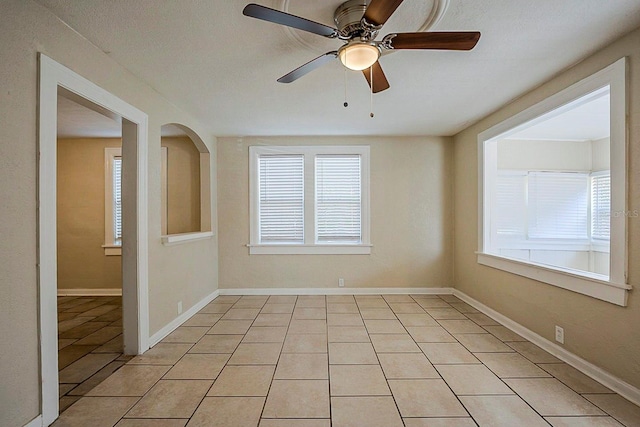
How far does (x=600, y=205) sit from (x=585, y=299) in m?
3.53

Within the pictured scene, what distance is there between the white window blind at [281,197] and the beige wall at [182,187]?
3.25ft

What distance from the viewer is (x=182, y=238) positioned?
12.0 ft

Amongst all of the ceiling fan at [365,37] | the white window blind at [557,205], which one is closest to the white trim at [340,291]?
the white window blind at [557,205]

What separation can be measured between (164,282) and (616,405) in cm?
381

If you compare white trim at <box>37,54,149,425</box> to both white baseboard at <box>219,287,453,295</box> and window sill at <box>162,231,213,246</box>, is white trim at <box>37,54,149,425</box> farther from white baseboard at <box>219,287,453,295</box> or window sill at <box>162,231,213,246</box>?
white baseboard at <box>219,287,453,295</box>

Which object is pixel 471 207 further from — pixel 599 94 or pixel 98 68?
pixel 98 68

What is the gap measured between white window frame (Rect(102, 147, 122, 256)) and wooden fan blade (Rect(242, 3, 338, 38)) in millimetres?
4569

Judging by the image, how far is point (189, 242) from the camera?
154 inches

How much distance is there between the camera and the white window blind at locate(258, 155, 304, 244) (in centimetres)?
495

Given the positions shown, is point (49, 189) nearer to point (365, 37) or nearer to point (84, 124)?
point (365, 37)

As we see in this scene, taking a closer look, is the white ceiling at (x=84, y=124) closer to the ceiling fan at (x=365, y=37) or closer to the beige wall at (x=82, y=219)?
the beige wall at (x=82, y=219)

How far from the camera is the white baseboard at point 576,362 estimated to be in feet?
6.95

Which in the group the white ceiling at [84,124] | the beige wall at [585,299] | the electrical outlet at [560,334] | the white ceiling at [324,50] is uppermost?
the white ceiling at [84,124]

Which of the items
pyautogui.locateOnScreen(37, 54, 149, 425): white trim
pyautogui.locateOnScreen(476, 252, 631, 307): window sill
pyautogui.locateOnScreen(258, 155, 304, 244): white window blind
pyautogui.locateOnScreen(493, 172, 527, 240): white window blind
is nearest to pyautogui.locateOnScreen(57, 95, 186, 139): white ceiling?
pyautogui.locateOnScreen(37, 54, 149, 425): white trim
